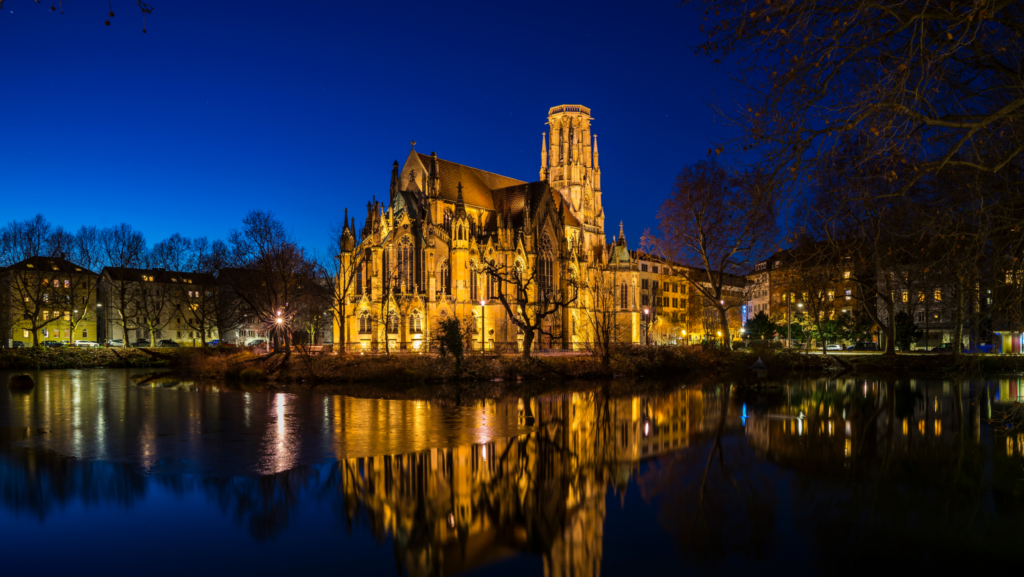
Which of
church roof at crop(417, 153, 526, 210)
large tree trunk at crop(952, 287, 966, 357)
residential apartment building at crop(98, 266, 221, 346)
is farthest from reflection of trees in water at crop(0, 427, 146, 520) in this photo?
residential apartment building at crop(98, 266, 221, 346)

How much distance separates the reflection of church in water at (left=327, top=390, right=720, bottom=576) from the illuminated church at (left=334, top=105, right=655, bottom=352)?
35.5 metres

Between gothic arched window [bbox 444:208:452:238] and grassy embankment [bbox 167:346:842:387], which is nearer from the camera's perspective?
grassy embankment [bbox 167:346:842:387]

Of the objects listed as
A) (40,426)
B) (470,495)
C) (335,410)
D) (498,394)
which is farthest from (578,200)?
(470,495)

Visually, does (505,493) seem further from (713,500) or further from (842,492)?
(842,492)

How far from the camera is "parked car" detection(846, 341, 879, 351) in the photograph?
68375 mm

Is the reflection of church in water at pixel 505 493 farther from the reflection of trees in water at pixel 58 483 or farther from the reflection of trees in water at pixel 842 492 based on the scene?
the reflection of trees in water at pixel 58 483

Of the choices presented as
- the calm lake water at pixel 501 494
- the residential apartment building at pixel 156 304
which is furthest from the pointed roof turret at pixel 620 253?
the calm lake water at pixel 501 494

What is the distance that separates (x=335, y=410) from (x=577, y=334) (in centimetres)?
4663

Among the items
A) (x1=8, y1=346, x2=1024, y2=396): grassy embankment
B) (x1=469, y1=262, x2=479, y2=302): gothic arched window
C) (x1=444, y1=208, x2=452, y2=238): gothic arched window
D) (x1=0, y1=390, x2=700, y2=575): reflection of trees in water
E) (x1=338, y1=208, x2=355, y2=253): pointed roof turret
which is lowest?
(x1=8, y1=346, x2=1024, y2=396): grassy embankment

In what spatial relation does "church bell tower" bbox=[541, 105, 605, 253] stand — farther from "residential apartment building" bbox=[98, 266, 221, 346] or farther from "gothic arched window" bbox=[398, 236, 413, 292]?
"residential apartment building" bbox=[98, 266, 221, 346]

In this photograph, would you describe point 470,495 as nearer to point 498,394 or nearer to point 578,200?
point 498,394

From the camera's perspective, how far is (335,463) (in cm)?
1266

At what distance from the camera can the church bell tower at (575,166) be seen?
79.8 metres

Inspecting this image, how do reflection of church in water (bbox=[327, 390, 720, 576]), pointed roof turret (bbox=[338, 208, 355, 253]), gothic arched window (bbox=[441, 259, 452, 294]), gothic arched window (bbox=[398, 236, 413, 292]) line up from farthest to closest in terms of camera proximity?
pointed roof turret (bbox=[338, 208, 355, 253]) < gothic arched window (bbox=[441, 259, 452, 294]) < gothic arched window (bbox=[398, 236, 413, 292]) < reflection of church in water (bbox=[327, 390, 720, 576])
